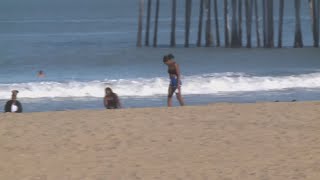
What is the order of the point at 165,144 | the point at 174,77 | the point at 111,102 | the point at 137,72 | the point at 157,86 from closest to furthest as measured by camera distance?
1. the point at 165,144
2. the point at 111,102
3. the point at 174,77
4. the point at 157,86
5. the point at 137,72

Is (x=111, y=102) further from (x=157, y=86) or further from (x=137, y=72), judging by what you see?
(x=137, y=72)

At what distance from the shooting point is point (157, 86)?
20297 mm

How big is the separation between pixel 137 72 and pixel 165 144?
16139 mm

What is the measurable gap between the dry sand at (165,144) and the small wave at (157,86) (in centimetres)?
747

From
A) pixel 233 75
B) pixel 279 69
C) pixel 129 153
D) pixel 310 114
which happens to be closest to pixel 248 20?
pixel 279 69

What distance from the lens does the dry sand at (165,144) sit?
26.4 feet

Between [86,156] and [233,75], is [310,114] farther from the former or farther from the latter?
[233,75]

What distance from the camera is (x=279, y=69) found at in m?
25.2

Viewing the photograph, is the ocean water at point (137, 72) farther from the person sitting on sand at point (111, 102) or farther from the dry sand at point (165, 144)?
the dry sand at point (165, 144)

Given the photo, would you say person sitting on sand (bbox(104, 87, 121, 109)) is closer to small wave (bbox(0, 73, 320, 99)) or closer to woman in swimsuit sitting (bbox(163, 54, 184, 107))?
woman in swimsuit sitting (bbox(163, 54, 184, 107))

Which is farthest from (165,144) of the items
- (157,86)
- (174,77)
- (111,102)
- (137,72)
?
(137,72)

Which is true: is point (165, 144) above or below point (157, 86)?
below


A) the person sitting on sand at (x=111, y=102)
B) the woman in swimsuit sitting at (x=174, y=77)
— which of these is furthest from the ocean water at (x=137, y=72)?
the person sitting on sand at (x=111, y=102)

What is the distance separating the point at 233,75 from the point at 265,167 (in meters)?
14.9
